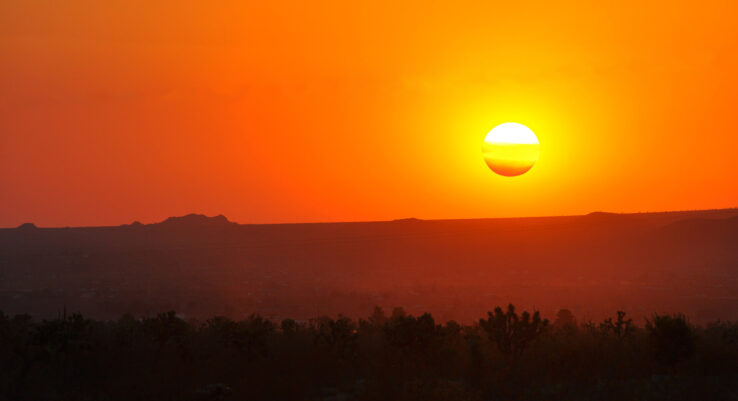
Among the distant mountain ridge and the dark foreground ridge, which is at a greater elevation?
the distant mountain ridge

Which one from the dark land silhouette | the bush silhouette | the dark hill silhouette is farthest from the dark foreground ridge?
the dark hill silhouette

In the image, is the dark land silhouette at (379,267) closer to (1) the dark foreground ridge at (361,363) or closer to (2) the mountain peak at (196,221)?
(2) the mountain peak at (196,221)

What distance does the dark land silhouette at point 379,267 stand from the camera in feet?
190

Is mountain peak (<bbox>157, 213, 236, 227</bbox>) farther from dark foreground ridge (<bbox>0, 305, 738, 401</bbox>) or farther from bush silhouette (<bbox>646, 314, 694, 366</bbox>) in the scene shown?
bush silhouette (<bbox>646, 314, 694, 366</bbox>)

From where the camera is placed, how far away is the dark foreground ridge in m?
17.8

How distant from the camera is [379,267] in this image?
94.0 meters

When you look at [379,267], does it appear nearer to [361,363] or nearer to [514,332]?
[514,332]

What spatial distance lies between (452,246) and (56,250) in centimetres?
5296

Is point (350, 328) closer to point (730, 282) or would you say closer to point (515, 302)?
point (515, 302)

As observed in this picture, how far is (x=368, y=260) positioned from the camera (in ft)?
324

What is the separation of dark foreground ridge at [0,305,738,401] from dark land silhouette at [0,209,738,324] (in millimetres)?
26997

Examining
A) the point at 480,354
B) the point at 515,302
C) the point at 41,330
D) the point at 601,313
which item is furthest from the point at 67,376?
the point at 515,302

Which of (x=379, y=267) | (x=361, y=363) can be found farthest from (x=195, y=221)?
(x=361, y=363)

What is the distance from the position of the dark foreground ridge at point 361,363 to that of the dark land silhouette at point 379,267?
27.0 metres
